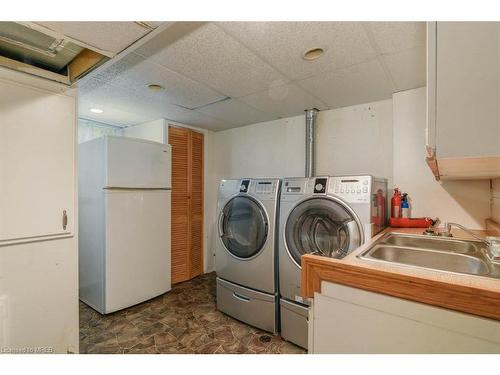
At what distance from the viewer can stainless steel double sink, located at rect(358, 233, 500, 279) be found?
3.34 ft

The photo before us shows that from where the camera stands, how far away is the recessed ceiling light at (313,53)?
4.71 feet

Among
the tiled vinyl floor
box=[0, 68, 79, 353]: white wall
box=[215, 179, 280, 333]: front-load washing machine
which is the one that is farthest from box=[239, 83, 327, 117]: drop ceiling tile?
the tiled vinyl floor

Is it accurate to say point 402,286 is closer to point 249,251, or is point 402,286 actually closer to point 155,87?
point 249,251

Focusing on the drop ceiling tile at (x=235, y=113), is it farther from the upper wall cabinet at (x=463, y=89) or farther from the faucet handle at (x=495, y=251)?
the faucet handle at (x=495, y=251)

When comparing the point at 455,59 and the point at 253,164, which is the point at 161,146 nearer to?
the point at 253,164

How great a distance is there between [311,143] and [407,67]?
106 centimetres

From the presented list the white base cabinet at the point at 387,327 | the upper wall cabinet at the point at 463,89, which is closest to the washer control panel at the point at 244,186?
the white base cabinet at the point at 387,327

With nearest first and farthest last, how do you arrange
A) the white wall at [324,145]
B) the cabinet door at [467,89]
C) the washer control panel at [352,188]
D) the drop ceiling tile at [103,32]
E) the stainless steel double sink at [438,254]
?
the cabinet door at [467,89] → the drop ceiling tile at [103,32] → the stainless steel double sink at [438,254] → the washer control panel at [352,188] → the white wall at [324,145]

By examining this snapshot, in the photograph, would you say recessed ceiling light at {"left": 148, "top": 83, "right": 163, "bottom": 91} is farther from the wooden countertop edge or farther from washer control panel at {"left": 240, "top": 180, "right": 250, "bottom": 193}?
the wooden countertop edge

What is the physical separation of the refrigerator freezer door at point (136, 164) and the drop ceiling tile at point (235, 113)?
65 cm

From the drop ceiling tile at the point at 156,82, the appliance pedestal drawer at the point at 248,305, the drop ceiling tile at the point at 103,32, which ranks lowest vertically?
the appliance pedestal drawer at the point at 248,305

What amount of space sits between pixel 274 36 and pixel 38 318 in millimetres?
1995

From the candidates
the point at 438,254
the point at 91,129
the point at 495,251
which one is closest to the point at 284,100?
the point at 438,254
